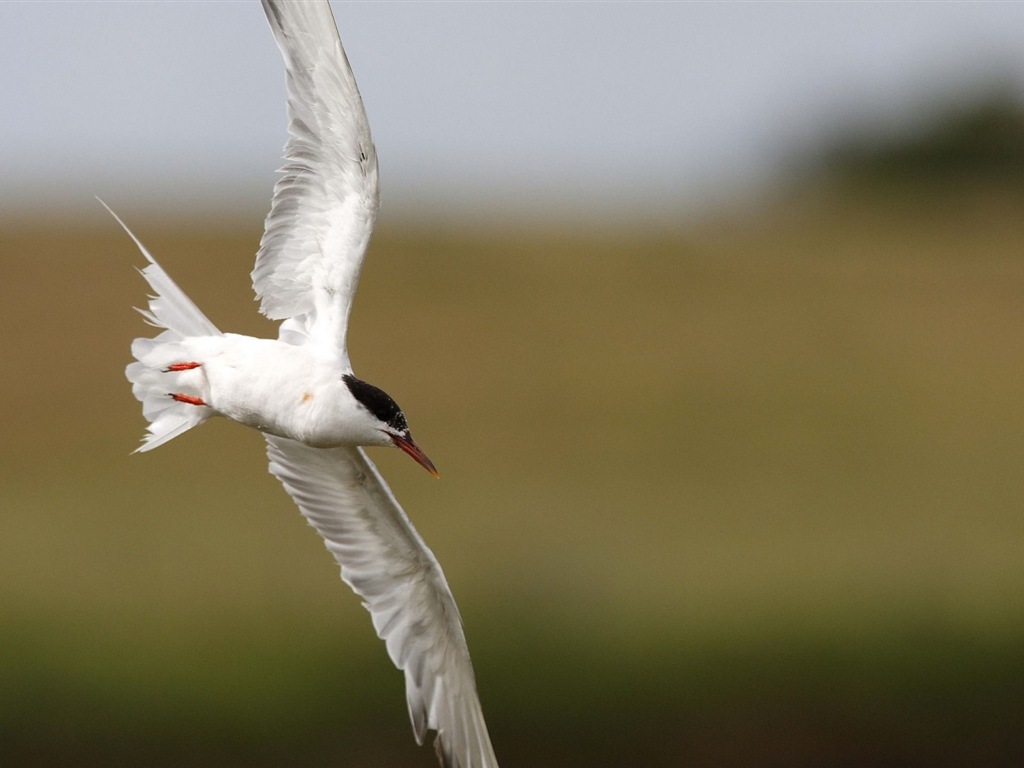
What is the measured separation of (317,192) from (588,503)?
39.6ft

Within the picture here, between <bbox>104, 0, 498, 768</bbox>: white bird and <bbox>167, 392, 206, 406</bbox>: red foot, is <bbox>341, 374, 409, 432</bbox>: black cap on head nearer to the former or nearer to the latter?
<bbox>104, 0, 498, 768</bbox>: white bird

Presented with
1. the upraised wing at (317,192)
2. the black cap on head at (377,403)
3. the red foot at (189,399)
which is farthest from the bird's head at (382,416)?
the red foot at (189,399)

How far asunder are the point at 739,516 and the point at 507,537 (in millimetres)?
3316

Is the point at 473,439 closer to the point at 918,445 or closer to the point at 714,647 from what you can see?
the point at 918,445

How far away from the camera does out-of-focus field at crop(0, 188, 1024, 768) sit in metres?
11.0

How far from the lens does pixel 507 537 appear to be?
14430 millimetres

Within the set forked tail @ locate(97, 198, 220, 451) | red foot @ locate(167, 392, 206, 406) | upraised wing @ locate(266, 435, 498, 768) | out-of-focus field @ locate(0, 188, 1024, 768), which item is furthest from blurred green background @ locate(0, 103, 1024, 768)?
red foot @ locate(167, 392, 206, 406)

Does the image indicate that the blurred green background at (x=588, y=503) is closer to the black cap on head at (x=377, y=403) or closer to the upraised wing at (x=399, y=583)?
the upraised wing at (x=399, y=583)

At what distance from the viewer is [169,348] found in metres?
5.43

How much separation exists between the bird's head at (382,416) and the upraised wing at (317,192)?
0.31 m

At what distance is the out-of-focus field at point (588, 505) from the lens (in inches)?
432

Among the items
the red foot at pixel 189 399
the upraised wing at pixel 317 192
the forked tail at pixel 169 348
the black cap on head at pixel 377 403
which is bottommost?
the black cap on head at pixel 377 403

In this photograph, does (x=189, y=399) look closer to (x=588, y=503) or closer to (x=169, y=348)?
(x=169, y=348)

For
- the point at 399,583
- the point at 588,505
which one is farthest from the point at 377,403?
the point at 588,505
